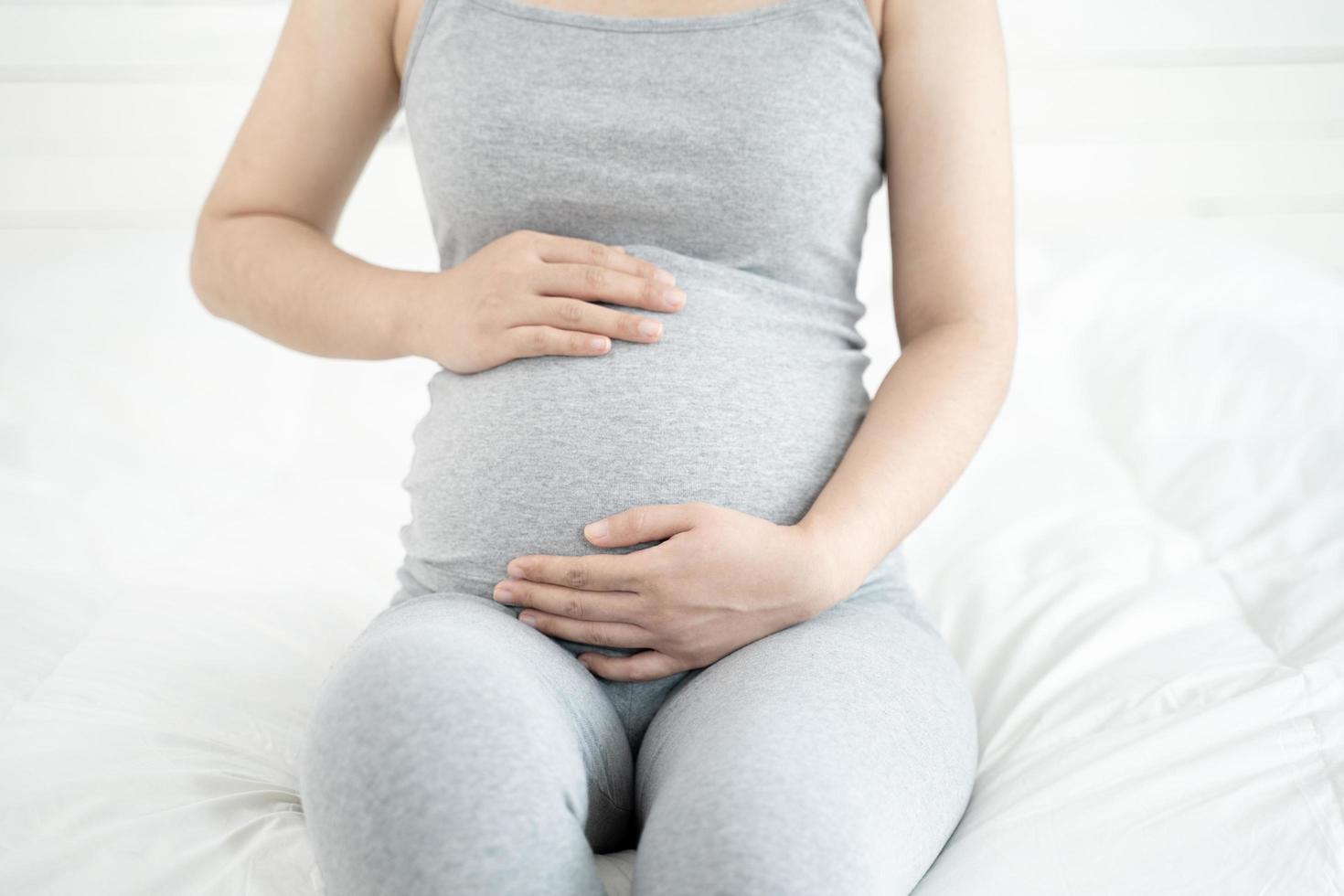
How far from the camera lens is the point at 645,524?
0.72 meters

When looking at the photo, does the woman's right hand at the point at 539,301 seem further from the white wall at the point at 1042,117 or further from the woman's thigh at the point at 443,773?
the white wall at the point at 1042,117

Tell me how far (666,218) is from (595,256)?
9cm

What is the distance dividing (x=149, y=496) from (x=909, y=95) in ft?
3.18

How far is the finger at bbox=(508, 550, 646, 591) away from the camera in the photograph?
2.31 ft

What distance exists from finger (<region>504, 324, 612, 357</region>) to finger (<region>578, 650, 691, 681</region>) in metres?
0.22

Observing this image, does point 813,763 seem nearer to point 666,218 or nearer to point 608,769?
point 608,769

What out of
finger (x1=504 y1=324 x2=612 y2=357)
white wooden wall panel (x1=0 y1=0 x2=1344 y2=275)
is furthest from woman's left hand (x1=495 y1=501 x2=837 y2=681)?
white wooden wall panel (x1=0 y1=0 x2=1344 y2=275)

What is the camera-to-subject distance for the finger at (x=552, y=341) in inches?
31.3

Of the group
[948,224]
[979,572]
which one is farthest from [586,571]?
[979,572]

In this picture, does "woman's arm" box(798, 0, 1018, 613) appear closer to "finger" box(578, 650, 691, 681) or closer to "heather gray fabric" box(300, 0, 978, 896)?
"heather gray fabric" box(300, 0, 978, 896)

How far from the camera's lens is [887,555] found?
860 mm

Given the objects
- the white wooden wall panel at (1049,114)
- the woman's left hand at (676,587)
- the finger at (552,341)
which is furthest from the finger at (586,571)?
the white wooden wall panel at (1049,114)

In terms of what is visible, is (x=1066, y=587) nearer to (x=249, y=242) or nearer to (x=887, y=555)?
(x=887, y=555)

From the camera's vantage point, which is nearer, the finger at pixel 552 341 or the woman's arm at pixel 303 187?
the finger at pixel 552 341
